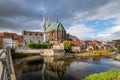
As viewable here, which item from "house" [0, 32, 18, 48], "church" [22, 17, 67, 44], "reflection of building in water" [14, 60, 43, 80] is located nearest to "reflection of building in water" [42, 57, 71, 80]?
"reflection of building in water" [14, 60, 43, 80]

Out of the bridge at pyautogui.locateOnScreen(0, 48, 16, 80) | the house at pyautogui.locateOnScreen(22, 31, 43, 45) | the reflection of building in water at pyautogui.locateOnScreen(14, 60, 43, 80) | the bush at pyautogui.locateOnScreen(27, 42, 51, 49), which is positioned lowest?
the reflection of building in water at pyautogui.locateOnScreen(14, 60, 43, 80)

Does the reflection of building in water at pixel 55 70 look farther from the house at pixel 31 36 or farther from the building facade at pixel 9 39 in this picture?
the house at pixel 31 36

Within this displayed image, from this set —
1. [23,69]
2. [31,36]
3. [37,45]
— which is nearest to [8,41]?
[37,45]

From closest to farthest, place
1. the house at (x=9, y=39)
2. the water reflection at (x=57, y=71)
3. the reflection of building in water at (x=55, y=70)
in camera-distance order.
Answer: the water reflection at (x=57, y=71) < the reflection of building in water at (x=55, y=70) < the house at (x=9, y=39)

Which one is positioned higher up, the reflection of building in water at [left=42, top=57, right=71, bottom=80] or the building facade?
the building facade

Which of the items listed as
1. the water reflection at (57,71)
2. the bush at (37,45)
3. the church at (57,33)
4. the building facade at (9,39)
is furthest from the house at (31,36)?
the water reflection at (57,71)

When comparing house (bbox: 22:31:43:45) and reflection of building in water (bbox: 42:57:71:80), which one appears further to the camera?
house (bbox: 22:31:43:45)

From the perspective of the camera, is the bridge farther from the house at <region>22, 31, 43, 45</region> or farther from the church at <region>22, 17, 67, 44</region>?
the church at <region>22, 17, 67, 44</region>

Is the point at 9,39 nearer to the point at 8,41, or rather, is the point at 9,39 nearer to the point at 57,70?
the point at 8,41

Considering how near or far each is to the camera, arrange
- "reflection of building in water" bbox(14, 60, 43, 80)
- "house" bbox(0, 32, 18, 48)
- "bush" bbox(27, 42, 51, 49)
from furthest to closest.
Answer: "house" bbox(0, 32, 18, 48)
"bush" bbox(27, 42, 51, 49)
"reflection of building in water" bbox(14, 60, 43, 80)

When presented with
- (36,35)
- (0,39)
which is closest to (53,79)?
(0,39)

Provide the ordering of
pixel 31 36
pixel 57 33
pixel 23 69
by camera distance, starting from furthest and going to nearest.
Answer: pixel 57 33
pixel 31 36
pixel 23 69

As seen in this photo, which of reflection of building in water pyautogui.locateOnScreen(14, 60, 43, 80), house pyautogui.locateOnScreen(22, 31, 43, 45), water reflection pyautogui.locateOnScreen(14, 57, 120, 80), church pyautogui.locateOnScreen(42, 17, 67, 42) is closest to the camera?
water reflection pyautogui.locateOnScreen(14, 57, 120, 80)

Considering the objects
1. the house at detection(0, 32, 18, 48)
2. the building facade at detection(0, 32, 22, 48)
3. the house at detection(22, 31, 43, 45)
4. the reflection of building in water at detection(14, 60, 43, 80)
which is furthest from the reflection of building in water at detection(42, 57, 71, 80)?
the house at detection(22, 31, 43, 45)
